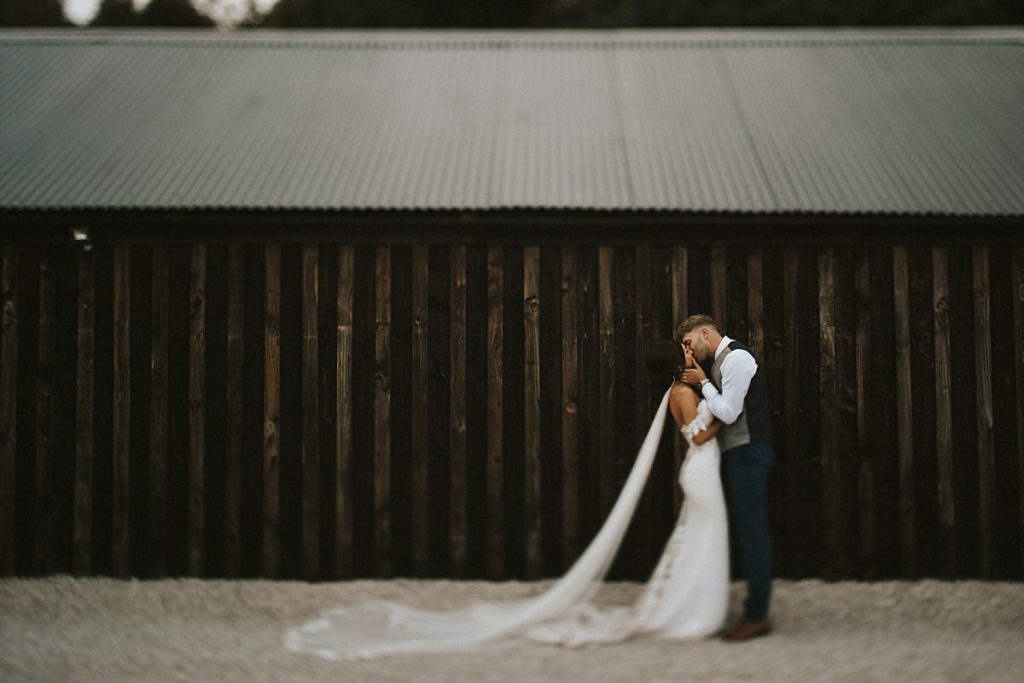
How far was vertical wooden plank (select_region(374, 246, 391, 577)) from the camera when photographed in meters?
6.10

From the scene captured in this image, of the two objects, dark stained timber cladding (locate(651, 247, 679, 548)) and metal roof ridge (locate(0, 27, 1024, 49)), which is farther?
metal roof ridge (locate(0, 27, 1024, 49))

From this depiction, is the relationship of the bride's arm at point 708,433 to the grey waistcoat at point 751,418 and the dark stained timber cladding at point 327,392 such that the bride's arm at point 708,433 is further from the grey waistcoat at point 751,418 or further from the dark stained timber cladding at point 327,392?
the dark stained timber cladding at point 327,392

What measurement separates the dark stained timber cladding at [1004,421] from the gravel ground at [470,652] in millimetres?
284

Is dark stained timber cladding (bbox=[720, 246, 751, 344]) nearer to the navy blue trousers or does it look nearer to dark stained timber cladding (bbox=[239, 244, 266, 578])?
the navy blue trousers

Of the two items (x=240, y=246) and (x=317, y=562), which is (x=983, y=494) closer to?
(x=317, y=562)

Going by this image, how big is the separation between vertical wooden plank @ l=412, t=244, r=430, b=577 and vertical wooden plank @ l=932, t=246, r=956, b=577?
13.5 feet

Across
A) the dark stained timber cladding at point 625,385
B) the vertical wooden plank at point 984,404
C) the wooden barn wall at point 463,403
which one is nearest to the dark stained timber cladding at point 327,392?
the wooden barn wall at point 463,403

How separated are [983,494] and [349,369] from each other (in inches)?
204

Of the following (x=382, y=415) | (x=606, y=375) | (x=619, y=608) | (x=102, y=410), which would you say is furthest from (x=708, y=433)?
(x=102, y=410)

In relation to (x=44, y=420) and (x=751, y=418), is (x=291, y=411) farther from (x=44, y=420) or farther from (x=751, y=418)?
(x=751, y=418)

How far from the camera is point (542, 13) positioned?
1004 inches

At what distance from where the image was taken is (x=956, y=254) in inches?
243

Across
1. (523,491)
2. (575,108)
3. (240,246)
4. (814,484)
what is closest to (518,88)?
(575,108)

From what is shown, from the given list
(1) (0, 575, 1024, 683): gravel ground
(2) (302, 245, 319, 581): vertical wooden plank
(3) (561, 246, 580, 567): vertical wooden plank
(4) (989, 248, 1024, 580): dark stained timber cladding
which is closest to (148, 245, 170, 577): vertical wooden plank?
(1) (0, 575, 1024, 683): gravel ground
